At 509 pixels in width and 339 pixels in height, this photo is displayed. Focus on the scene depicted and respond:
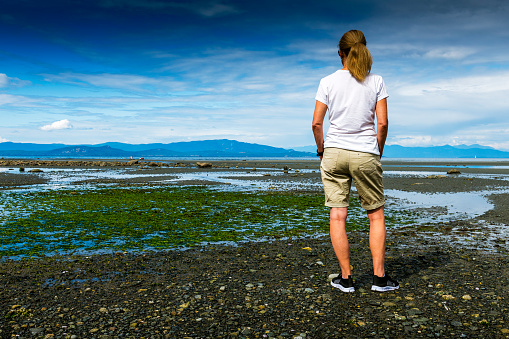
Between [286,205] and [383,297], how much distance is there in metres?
12.2

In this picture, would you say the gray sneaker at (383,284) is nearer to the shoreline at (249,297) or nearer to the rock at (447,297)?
the shoreline at (249,297)

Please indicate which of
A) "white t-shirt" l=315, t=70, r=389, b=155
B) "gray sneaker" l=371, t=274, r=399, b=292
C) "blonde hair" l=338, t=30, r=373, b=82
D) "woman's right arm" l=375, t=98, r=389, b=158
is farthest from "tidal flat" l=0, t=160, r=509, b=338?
"blonde hair" l=338, t=30, r=373, b=82

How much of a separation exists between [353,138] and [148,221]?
31.1 feet

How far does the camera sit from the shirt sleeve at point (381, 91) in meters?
5.78

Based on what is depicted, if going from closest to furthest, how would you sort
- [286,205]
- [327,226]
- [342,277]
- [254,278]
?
[342,277]
[254,278]
[327,226]
[286,205]

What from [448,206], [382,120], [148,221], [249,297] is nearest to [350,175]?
[382,120]

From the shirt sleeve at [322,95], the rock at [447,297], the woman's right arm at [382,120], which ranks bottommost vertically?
the rock at [447,297]

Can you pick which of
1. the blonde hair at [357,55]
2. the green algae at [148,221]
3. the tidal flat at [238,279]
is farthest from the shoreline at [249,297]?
the blonde hair at [357,55]

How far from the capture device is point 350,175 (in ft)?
A: 19.4

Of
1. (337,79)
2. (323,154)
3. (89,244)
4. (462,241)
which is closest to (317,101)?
(337,79)

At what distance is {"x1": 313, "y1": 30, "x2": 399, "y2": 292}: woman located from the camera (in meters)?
5.73

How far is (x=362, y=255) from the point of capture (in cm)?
820

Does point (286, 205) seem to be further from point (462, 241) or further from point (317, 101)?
point (317, 101)

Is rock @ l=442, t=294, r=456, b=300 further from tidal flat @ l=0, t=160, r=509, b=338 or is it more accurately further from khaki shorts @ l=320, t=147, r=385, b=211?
khaki shorts @ l=320, t=147, r=385, b=211
